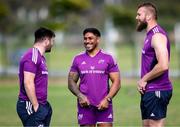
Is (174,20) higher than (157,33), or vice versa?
(174,20)

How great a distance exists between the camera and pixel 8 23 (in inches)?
1886

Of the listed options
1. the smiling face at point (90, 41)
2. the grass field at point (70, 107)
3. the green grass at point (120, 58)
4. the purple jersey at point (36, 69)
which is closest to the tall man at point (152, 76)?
the smiling face at point (90, 41)

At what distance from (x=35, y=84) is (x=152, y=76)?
185 centimetres

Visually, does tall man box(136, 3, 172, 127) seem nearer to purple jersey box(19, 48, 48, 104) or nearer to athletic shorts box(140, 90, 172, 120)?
athletic shorts box(140, 90, 172, 120)

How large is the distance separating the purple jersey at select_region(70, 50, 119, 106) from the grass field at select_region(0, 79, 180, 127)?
578cm

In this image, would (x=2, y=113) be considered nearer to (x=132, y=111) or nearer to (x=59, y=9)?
(x=132, y=111)

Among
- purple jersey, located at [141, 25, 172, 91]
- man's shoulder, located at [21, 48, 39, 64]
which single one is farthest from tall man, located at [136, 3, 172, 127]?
man's shoulder, located at [21, 48, 39, 64]

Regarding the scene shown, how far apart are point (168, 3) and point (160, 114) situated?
6255 centimetres

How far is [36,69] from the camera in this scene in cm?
1163

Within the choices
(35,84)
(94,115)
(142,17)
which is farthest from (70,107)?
(142,17)

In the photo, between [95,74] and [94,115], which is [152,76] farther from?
[94,115]

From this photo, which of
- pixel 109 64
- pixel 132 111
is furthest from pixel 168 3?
pixel 109 64

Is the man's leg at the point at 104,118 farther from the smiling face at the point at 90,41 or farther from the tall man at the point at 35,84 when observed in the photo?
the smiling face at the point at 90,41

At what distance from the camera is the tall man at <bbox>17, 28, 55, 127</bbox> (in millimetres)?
11523
